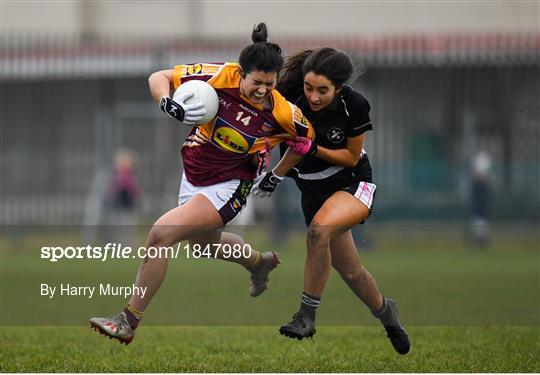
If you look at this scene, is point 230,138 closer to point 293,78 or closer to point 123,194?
point 293,78

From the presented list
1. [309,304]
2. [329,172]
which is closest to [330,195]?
[329,172]

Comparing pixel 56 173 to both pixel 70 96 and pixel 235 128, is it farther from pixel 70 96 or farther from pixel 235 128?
pixel 235 128

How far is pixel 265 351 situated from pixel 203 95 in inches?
112

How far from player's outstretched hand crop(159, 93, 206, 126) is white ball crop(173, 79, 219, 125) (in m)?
0.03

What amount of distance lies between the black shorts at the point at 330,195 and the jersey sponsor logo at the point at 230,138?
807 mm

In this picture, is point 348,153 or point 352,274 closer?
point 348,153

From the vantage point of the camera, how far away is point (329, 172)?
7879 mm

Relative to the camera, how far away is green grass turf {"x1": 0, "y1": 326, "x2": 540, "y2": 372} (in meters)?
8.19

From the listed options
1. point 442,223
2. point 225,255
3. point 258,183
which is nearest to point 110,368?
point 225,255

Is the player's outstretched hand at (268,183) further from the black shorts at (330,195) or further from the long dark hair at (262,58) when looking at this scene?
the long dark hair at (262,58)

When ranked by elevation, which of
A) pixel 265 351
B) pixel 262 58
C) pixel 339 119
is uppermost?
pixel 262 58

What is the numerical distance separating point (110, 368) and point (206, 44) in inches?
504

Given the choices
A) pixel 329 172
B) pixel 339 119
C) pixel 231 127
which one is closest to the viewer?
pixel 231 127

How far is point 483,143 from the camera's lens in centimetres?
2075
